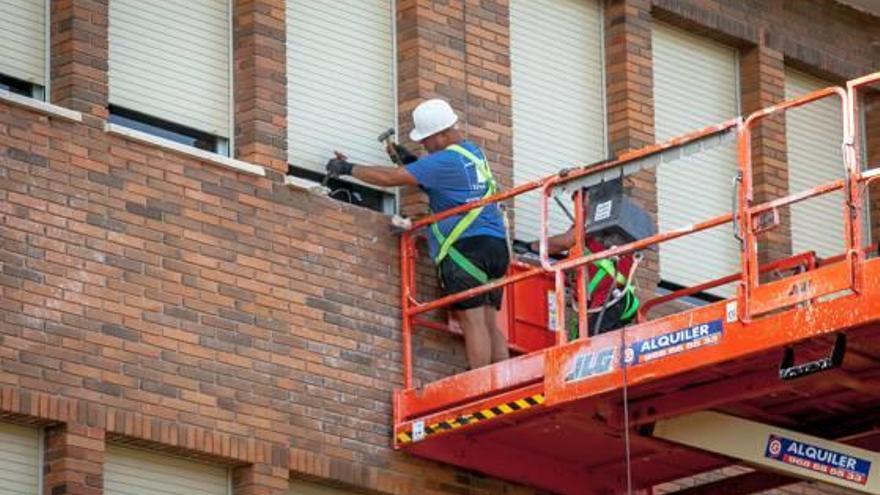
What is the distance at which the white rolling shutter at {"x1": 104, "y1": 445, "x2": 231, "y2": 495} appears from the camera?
65.6ft

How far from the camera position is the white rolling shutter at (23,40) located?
67.4 ft

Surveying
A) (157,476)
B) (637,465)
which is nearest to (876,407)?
(637,465)

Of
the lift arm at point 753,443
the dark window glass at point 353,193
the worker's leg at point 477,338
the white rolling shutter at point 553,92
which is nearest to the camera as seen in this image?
the lift arm at point 753,443

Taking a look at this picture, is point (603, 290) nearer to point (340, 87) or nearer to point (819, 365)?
→ point (340, 87)

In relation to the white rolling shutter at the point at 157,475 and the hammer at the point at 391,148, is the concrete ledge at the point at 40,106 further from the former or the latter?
the hammer at the point at 391,148

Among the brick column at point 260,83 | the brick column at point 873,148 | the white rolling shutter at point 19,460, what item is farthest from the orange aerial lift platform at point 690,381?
the brick column at point 873,148

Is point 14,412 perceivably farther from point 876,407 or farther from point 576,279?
point 876,407

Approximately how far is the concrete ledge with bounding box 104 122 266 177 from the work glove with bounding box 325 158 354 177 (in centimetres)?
64

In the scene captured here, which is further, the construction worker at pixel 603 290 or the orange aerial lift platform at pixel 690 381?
the construction worker at pixel 603 290

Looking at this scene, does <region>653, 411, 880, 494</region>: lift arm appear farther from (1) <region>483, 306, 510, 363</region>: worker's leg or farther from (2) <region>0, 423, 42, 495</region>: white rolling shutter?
(2) <region>0, 423, 42, 495</region>: white rolling shutter

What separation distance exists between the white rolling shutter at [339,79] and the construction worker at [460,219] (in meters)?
0.36

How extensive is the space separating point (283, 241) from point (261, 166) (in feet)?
1.87

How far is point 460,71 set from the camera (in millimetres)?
23125

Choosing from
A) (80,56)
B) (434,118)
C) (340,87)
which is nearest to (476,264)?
(434,118)
